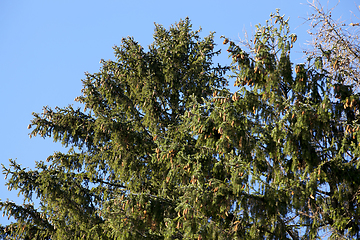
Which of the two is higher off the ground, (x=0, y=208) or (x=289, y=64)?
(x=289, y=64)

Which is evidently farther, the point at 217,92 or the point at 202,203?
the point at 217,92

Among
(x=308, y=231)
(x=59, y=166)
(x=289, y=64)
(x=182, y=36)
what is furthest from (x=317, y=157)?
A: (x=59, y=166)

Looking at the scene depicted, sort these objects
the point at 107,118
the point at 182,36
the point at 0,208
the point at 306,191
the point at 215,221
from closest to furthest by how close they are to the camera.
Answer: the point at 306,191, the point at 215,221, the point at 107,118, the point at 0,208, the point at 182,36

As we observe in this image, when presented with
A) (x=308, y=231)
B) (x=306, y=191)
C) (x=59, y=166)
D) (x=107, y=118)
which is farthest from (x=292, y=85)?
(x=59, y=166)

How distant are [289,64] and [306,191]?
2335mm

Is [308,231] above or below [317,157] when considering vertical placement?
below

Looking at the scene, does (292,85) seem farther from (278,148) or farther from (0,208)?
(0,208)

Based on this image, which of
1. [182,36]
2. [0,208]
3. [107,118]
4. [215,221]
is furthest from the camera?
[182,36]

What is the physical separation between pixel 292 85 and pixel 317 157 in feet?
4.71

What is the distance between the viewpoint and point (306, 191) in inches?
281

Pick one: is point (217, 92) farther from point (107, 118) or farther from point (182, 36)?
point (182, 36)

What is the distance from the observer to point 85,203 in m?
10.8

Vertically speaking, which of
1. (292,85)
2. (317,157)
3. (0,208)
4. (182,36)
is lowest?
(0,208)

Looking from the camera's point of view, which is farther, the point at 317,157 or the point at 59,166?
the point at 59,166
